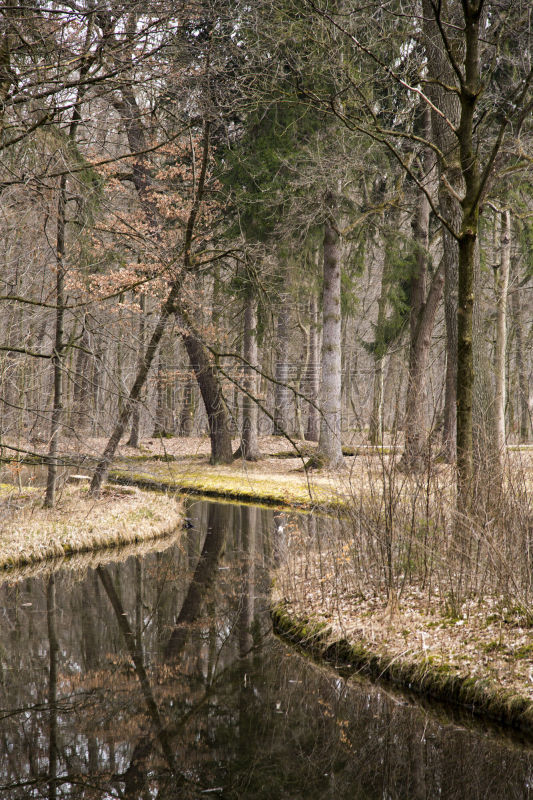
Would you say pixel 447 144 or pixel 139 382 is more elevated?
pixel 447 144

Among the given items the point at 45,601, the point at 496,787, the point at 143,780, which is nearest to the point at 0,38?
the point at 143,780

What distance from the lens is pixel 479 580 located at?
21.3 feet

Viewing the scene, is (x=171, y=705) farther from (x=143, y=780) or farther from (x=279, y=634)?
(x=279, y=634)

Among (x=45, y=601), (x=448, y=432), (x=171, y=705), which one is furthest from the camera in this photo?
(x=448, y=432)

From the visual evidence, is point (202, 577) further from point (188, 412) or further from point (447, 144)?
point (188, 412)

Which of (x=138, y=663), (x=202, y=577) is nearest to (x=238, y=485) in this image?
(x=202, y=577)

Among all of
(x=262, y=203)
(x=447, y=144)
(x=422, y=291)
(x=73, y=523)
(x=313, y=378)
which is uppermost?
(x=262, y=203)

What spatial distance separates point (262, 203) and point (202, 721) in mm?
13623

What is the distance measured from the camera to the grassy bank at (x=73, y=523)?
33.9 feet

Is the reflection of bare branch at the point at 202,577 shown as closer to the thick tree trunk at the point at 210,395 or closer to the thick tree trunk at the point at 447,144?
the thick tree trunk at the point at 447,144

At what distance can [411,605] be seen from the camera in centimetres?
673

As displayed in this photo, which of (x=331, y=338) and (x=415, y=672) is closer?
(x=415, y=672)

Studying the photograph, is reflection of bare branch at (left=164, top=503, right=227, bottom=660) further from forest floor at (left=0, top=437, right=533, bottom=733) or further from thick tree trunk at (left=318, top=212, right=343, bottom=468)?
thick tree trunk at (left=318, top=212, right=343, bottom=468)

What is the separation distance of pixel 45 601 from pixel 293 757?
456 cm
